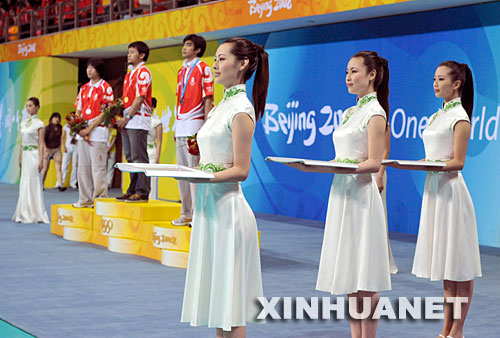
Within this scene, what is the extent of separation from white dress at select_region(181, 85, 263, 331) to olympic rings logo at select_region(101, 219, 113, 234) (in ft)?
16.7

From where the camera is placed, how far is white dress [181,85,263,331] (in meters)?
3.31

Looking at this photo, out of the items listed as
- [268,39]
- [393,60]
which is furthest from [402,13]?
[268,39]

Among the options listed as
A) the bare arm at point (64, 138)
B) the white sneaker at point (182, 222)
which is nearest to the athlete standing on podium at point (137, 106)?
the white sneaker at point (182, 222)

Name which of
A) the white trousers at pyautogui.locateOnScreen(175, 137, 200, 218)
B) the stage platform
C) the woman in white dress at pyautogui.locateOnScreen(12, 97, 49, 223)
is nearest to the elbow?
the stage platform

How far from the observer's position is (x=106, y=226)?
332 inches

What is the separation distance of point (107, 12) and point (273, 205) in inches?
243

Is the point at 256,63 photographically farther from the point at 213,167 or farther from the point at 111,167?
the point at 111,167

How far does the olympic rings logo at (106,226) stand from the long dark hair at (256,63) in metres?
5.21

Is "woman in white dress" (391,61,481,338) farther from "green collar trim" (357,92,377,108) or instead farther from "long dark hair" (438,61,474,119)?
"green collar trim" (357,92,377,108)

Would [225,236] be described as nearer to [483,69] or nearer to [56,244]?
[56,244]

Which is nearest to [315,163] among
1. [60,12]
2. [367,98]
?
[367,98]

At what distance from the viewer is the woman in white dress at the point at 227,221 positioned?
3289 mm

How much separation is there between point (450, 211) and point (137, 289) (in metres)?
2.83

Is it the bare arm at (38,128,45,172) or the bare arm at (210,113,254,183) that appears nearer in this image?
the bare arm at (210,113,254,183)
